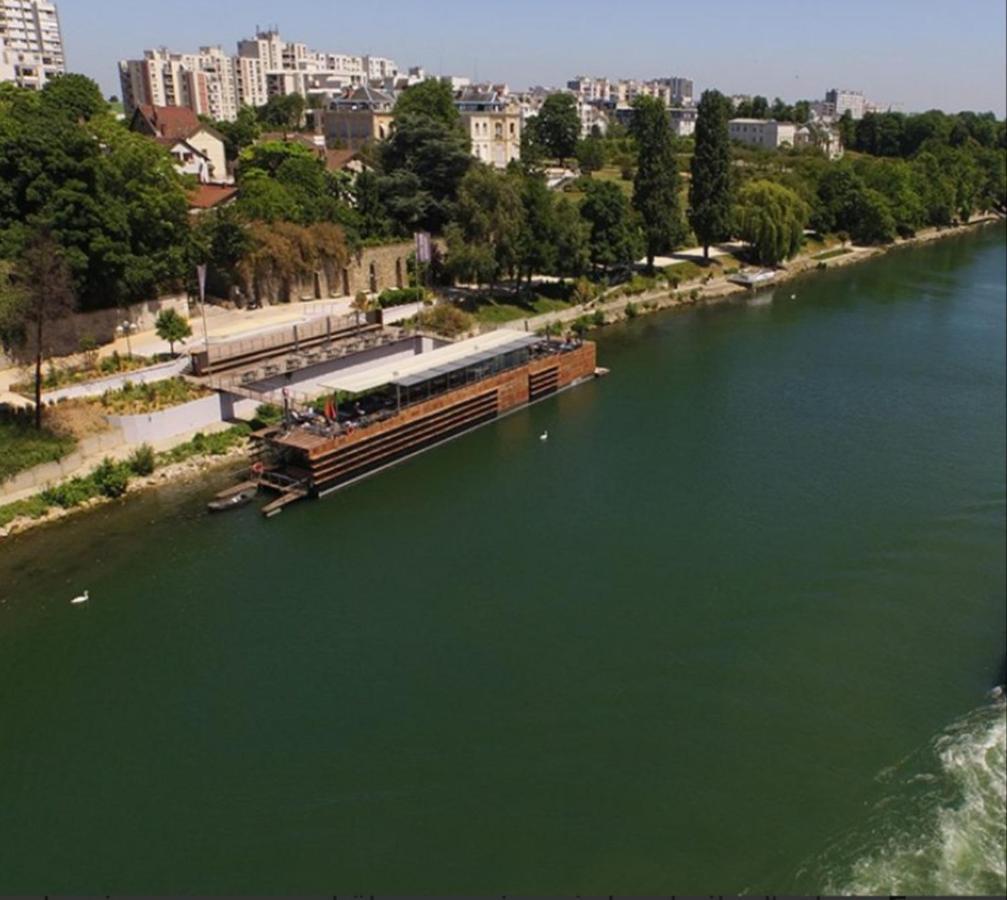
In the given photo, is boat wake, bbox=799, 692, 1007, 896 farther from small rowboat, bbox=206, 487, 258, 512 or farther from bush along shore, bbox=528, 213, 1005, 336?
bush along shore, bbox=528, 213, 1005, 336

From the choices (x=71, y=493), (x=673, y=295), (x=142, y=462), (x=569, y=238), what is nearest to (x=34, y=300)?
(x=142, y=462)

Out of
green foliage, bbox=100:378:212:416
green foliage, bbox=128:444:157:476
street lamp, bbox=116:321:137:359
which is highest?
street lamp, bbox=116:321:137:359

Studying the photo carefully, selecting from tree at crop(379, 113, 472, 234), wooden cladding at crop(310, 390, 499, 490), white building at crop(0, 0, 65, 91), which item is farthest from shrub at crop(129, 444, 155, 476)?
white building at crop(0, 0, 65, 91)

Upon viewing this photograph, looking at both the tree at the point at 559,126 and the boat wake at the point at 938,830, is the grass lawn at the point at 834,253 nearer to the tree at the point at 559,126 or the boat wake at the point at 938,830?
the tree at the point at 559,126

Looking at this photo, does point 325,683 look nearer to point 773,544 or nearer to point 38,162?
point 773,544

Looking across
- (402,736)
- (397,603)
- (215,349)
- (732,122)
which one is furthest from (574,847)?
(732,122)

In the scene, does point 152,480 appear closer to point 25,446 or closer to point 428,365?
point 25,446
